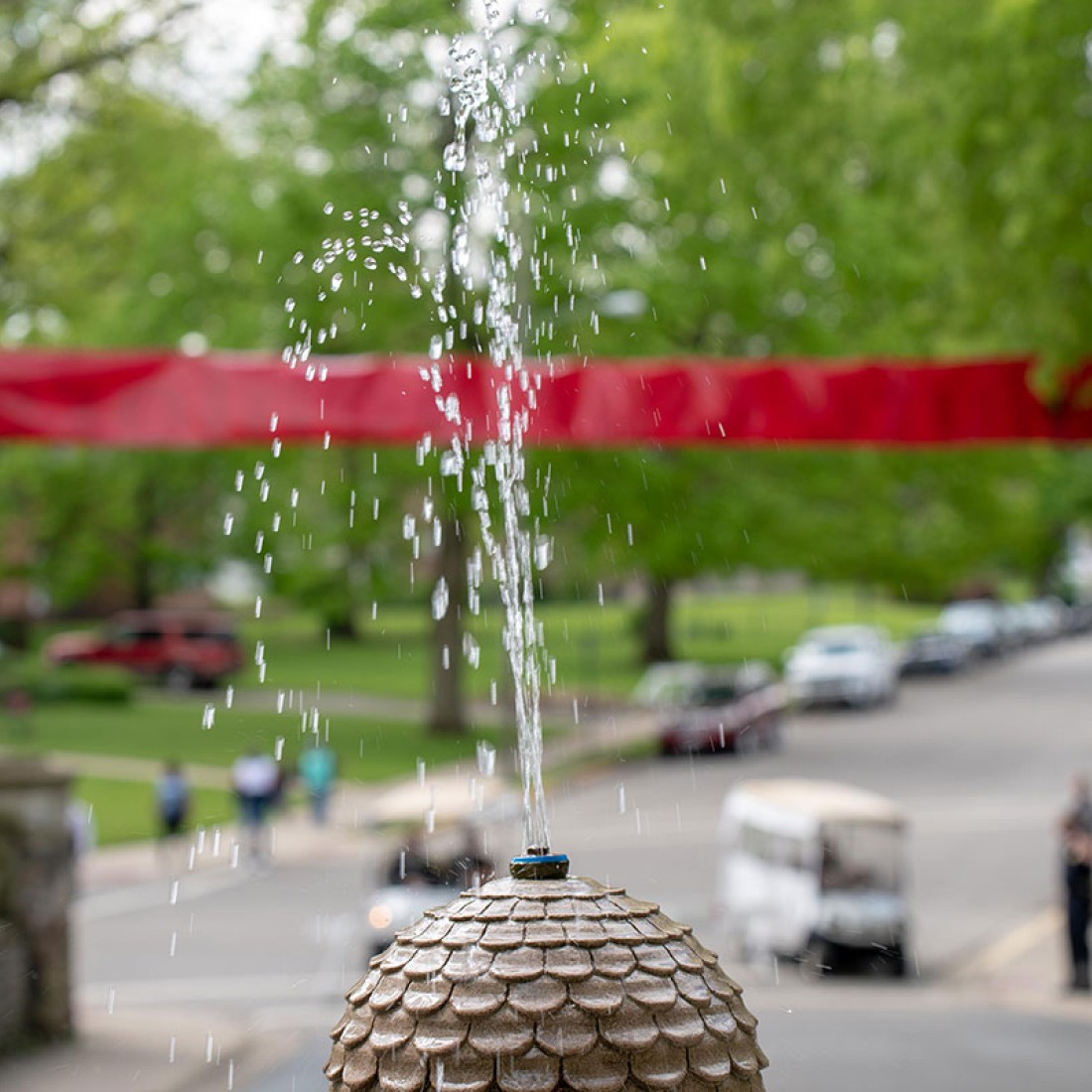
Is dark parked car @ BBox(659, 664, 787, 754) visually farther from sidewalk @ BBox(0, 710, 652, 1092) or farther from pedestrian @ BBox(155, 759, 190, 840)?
pedestrian @ BBox(155, 759, 190, 840)

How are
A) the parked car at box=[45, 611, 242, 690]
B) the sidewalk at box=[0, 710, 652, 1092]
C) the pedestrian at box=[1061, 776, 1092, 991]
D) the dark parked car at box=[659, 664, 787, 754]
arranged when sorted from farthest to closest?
the parked car at box=[45, 611, 242, 690]
the dark parked car at box=[659, 664, 787, 754]
the pedestrian at box=[1061, 776, 1092, 991]
the sidewalk at box=[0, 710, 652, 1092]

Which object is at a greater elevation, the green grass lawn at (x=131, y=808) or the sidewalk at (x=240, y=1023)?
the green grass lawn at (x=131, y=808)

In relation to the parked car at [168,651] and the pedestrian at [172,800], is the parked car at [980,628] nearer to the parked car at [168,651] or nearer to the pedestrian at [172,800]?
the parked car at [168,651]

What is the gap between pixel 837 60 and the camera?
Answer: 15273mm

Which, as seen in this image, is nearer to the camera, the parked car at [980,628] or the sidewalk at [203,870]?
the sidewalk at [203,870]

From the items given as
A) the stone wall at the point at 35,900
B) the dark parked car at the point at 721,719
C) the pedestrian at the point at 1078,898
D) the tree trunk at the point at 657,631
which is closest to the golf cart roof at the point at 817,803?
the pedestrian at the point at 1078,898

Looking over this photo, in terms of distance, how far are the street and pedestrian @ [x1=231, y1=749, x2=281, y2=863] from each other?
0.49 metres

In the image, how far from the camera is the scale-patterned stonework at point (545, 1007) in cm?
191

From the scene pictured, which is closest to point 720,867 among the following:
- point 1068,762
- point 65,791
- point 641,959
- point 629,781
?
point 629,781

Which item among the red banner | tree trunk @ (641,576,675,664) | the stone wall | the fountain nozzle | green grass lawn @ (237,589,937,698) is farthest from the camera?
tree trunk @ (641,576,675,664)

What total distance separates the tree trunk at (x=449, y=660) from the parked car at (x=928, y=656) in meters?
20.1

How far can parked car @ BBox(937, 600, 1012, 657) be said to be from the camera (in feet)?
180

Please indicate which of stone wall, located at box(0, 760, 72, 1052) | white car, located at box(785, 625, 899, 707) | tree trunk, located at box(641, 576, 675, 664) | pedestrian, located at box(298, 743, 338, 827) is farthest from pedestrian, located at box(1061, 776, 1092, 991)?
tree trunk, located at box(641, 576, 675, 664)

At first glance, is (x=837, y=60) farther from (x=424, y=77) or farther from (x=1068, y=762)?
(x=1068, y=762)
